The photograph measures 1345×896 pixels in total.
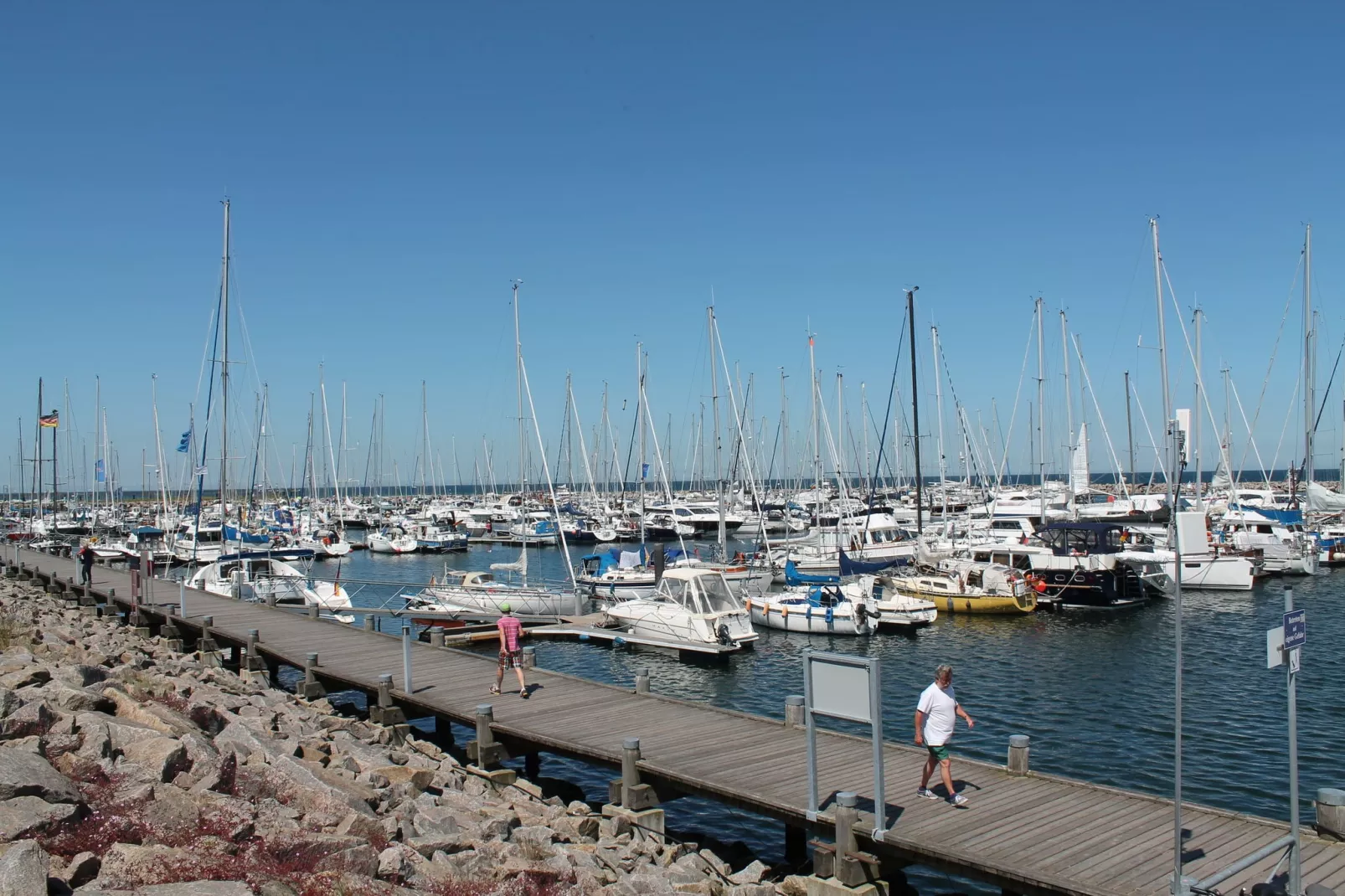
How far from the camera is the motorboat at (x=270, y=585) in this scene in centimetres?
4022

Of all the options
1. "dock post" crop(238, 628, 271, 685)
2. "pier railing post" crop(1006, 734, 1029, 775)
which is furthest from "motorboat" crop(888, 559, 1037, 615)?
"pier railing post" crop(1006, 734, 1029, 775)

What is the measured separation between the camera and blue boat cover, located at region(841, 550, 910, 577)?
43906 mm

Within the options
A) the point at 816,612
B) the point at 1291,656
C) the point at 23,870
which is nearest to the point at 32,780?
the point at 23,870

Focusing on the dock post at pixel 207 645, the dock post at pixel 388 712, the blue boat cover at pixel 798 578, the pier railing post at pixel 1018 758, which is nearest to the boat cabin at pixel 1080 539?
the blue boat cover at pixel 798 578

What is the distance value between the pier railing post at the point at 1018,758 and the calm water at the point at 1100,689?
2281mm

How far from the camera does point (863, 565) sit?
46812 millimetres

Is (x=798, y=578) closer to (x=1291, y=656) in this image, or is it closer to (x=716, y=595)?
(x=716, y=595)

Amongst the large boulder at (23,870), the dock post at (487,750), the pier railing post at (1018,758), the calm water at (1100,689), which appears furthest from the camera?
the calm water at (1100,689)

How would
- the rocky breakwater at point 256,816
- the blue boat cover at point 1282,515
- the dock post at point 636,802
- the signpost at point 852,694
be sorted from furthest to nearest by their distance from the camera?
the blue boat cover at point 1282,515 < the dock post at point 636,802 < the signpost at point 852,694 < the rocky breakwater at point 256,816

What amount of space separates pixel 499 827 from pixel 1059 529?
1404 inches

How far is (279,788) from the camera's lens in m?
13.1

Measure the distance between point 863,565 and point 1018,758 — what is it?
33.1 meters

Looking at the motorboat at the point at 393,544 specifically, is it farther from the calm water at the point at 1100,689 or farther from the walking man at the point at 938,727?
the walking man at the point at 938,727

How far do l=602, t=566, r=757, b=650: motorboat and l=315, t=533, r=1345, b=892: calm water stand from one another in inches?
Answer: 31.8
